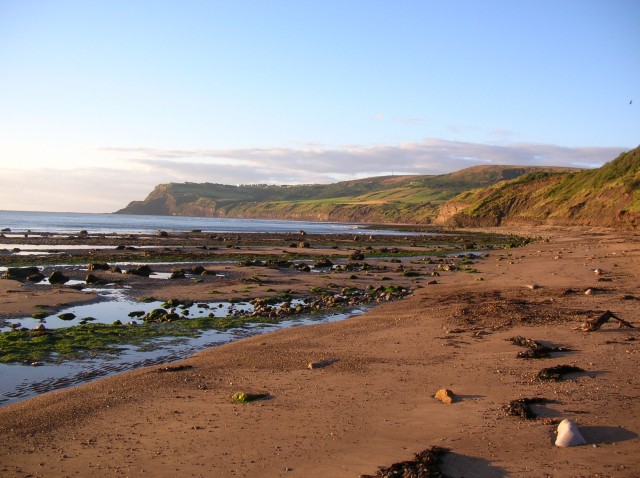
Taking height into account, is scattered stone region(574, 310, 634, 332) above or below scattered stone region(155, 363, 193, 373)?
above

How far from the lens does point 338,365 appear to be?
11.4 meters

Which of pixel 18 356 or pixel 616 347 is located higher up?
pixel 616 347

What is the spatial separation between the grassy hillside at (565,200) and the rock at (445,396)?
180 ft

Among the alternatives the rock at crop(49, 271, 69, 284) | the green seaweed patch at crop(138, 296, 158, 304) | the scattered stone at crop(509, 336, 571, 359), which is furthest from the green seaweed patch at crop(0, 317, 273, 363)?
the rock at crop(49, 271, 69, 284)

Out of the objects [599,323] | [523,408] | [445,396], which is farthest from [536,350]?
[523,408]

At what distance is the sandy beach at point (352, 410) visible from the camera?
6758 mm

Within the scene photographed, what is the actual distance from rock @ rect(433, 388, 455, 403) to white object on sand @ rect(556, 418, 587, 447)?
6.56 ft

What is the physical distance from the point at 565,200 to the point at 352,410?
8000 cm

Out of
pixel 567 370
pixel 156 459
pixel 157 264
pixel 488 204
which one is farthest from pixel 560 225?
pixel 156 459

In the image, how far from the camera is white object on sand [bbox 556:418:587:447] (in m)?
6.80

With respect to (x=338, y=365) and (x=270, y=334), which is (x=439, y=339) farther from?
(x=270, y=334)

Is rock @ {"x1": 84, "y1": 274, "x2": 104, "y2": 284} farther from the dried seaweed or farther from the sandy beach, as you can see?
the dried seaweed

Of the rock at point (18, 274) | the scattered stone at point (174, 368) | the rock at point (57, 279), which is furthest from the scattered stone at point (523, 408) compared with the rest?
the rock at point (18, 274)

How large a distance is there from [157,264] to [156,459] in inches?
1274
